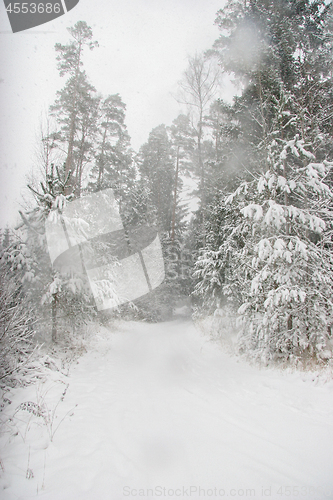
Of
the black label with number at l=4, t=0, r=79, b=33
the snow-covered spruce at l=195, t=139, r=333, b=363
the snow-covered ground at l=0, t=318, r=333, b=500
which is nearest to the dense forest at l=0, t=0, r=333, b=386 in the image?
the snow-covered spruce at l=195, t=139, r=333, b=363

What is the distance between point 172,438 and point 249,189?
6583mm

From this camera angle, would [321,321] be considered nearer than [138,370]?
Yes

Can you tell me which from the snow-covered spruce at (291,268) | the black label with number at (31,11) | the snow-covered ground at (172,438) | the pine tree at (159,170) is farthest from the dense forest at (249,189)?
the pine tree at (159,170)

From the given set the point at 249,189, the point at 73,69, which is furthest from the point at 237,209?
the point at 73,69

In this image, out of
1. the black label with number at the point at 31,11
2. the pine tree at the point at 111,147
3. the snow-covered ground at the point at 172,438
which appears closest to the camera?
the snow-covered ground at the point at 172,438

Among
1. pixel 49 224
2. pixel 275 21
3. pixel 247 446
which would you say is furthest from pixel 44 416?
pixel 275 21

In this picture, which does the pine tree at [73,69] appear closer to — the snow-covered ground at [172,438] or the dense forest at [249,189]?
the dense forest at [249,189]

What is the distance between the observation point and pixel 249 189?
23.4ft

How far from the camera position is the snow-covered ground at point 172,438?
2.33m

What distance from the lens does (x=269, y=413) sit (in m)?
3.88

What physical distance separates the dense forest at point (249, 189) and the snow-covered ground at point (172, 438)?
116 centimetres

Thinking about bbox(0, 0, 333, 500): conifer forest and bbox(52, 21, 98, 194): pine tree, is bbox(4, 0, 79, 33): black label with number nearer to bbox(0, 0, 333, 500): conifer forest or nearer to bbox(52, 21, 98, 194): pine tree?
bbox(0, 0, 333, 500): conifer forest

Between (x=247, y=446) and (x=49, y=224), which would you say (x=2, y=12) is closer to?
(x=49, y=224)

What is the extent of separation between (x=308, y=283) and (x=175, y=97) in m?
13.2
